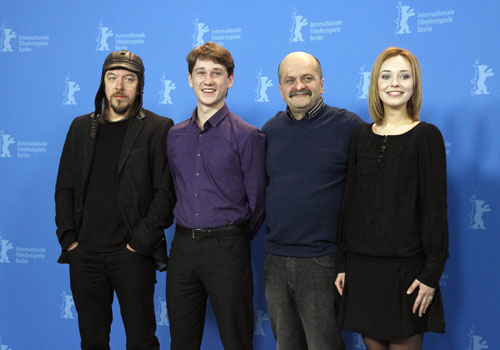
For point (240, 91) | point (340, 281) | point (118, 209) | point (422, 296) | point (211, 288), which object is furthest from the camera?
point (240, 91)

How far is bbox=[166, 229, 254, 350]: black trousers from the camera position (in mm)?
2156

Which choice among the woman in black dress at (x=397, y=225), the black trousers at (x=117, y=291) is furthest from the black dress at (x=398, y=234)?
the black trousers at (x=117, y=291)

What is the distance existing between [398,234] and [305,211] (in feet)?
1.28

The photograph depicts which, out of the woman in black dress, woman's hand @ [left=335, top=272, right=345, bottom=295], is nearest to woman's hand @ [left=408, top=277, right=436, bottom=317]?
the woman in black dress

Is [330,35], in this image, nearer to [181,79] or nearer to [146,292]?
[181,79]

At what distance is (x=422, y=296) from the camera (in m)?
1.81

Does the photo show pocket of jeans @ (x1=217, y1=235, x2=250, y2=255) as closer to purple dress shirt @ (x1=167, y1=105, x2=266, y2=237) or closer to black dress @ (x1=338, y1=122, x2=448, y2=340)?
purple dress shirt @ (x1=167, y1=105, x2=266, y2=237)

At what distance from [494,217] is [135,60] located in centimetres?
188

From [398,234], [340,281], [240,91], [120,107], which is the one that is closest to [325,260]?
[340,281]

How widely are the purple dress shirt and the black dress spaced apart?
494 mm

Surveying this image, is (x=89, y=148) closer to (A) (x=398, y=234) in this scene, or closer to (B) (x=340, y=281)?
(B) (x=340, y=281)

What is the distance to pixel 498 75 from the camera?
2.50m

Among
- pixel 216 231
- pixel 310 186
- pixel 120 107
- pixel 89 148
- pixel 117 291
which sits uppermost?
pixel 120 107

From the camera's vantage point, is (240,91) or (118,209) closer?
(118,209)
